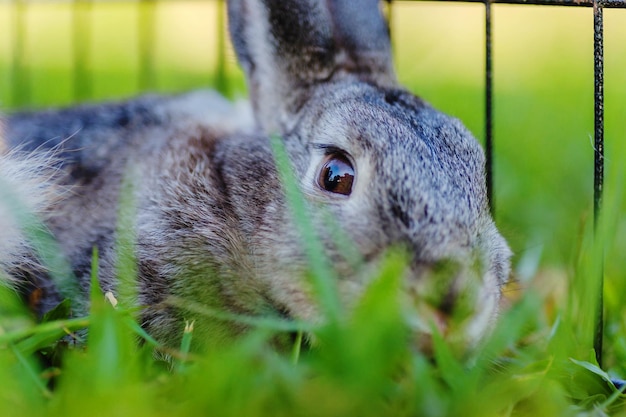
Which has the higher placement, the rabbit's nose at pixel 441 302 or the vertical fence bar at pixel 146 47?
the vertical fence bar at pixel 146 47

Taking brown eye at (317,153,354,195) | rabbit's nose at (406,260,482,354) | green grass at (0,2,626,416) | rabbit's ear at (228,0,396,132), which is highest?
rabbit's ear at (228,0,396,132)

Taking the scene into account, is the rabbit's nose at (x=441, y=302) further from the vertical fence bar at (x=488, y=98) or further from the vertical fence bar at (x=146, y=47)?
the vertical fence bar at (x=146, y=47)

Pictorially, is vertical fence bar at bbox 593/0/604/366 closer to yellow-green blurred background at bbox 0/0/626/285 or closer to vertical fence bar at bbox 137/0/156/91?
yellow-green blurred background at bbox 0/0/626/285

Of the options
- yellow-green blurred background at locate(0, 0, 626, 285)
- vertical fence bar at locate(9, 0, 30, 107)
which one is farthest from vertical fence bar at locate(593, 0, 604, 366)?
vertical fence bar at locate(9, 0, 30, 107)

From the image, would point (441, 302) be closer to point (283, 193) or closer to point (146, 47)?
point (283, 193)

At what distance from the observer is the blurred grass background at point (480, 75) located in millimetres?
2992

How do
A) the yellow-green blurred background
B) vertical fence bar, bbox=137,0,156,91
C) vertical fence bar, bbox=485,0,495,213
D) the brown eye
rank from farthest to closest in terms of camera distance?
vertical fence bar, bbox=137,0,156,91 → the yellow-green blurred background → vertical fence bar, bbox=485,0,495,213 → the brown eye

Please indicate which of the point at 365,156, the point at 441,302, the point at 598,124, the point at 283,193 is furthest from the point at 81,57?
the point at 441,302

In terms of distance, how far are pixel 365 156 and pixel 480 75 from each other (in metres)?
3.38

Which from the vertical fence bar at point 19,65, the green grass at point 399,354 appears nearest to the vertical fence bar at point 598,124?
the green grass at point 399,354

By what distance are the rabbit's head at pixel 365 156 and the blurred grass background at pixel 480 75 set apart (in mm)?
365

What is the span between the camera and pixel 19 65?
4488 mm

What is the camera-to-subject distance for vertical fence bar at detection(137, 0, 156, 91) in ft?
15.4

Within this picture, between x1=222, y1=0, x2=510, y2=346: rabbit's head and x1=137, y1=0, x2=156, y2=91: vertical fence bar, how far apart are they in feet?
7.13
